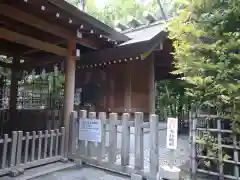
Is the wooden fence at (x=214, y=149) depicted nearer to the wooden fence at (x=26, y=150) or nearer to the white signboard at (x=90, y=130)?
the white signboard at (x=90, y=130)

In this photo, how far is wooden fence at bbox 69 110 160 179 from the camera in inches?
138

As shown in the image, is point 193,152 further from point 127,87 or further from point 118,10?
point 118,10

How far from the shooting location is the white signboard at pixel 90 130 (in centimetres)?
427

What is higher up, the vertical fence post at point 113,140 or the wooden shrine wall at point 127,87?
the wooden shrine wall at point 127,87

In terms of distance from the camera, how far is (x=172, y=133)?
10.9ft

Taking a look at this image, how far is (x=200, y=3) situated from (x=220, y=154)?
100.0 inches

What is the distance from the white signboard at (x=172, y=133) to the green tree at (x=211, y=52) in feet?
2.15

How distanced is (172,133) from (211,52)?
156 cm

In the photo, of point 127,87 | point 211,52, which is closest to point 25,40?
point 211,52

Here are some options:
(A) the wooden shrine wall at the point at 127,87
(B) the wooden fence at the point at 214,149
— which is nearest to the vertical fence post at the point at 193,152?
(B) the wooden fence at the point at 214,149

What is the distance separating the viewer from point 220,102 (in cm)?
352

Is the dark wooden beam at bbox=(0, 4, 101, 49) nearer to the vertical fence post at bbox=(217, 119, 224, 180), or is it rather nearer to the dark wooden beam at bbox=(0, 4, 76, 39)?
the dark wooden beam at bbox=(0, 4, 76, 39)

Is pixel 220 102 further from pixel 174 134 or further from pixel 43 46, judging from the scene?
pixel 43 46

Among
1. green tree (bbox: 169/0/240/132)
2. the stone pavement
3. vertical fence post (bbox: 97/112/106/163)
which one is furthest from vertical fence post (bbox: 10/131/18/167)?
green tree (bbox: 169/0/240/132)
